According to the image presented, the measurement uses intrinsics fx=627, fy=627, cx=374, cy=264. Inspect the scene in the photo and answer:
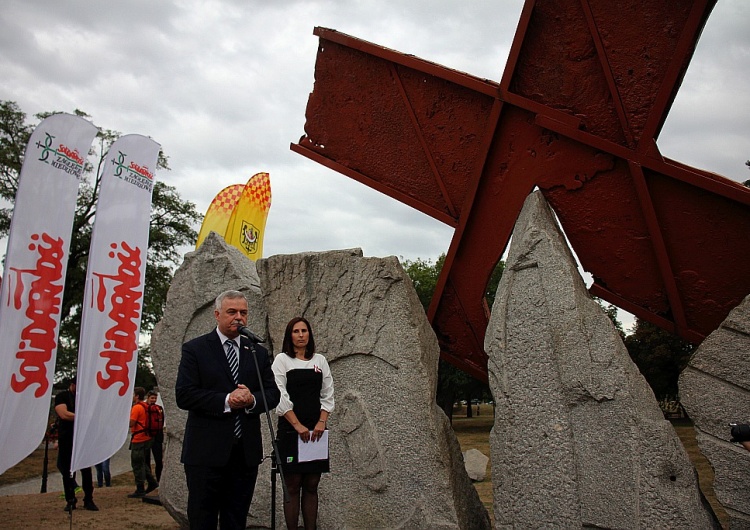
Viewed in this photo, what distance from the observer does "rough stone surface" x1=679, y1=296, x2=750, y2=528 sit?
3660mm

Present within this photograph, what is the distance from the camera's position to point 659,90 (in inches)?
167

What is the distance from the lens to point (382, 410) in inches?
189

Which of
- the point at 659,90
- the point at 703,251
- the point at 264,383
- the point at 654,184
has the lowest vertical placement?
the point at 264,383

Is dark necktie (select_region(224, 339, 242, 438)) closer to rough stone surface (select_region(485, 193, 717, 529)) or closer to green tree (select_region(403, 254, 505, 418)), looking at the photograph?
rough stone surface (select_region(485, 193, 717, 529))

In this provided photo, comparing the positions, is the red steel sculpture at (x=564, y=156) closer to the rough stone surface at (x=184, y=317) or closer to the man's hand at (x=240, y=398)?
the rough stone surface at (x=184, y=317)

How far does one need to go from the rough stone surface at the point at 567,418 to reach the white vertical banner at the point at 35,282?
4360 mm

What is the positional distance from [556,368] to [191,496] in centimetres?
236

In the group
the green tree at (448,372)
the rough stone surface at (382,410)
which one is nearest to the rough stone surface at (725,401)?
the rough stone surface at (382,410)

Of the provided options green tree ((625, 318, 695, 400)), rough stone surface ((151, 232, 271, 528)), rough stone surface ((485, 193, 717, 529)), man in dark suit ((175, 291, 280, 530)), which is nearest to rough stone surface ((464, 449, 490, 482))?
rough stone surface ((151, 232, 271, 528))

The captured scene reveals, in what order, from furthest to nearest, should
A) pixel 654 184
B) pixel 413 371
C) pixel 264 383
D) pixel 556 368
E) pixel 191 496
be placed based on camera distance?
pixel 413 371, pixel 654 184, pixel 556 368, pixel 264 383, pixel 191 496

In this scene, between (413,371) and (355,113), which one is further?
(355,113)

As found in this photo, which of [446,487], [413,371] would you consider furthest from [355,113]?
[446,487]

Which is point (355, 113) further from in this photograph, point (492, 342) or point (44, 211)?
point (44, 211)

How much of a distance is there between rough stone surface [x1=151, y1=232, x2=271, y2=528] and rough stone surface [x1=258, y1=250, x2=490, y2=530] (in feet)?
3.03
